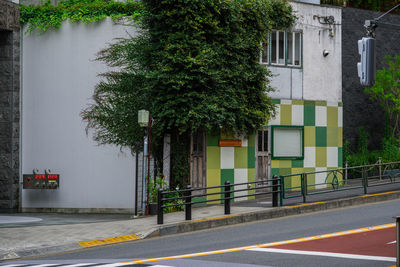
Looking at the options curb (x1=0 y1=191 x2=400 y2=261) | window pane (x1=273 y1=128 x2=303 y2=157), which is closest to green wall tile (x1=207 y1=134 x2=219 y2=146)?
window pane (x1=273 y1=128 x2=303 y2=157)

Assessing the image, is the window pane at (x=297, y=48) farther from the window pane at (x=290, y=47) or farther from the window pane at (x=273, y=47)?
the window pane at (x=273, y=47)

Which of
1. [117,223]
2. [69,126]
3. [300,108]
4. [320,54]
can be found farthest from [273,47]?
[117,223]

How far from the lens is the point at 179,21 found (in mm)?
18891

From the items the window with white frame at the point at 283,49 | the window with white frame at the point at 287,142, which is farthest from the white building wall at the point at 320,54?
the window with white frame at the point at 287,142

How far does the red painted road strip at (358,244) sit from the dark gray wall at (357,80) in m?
13.2

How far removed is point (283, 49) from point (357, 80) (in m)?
5.29

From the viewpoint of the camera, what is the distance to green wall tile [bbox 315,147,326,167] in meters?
22.5

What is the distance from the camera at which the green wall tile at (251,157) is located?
2105cm

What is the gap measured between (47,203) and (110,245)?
8.26 metres

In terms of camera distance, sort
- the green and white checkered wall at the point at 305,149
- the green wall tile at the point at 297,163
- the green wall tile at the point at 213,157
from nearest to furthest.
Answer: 1. the green wall tile at the point at 213,157
2. the green and white checkered wall at the point at 305,149
3. the green wall tile at the point at 297,163

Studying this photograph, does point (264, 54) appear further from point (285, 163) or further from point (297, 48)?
point (285, 163)

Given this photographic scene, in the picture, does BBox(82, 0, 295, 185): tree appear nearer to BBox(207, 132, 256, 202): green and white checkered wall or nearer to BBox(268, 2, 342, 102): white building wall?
BBox(207, 132, 256, 202): green and white checkered wall

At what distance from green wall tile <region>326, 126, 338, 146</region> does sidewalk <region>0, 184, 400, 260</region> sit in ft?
9.42

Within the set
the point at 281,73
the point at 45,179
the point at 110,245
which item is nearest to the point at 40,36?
the point at 45,179
